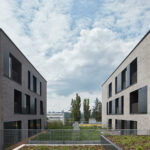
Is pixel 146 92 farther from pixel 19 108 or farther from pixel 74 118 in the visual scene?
pixel 74 118

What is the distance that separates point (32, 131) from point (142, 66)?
1142cm

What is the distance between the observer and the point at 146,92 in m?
14.8

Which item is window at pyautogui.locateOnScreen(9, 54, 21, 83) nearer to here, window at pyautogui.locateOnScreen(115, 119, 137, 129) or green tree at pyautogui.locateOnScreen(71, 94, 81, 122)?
window at pyautogui.locateOnScreen(115, 119, 137, 129)

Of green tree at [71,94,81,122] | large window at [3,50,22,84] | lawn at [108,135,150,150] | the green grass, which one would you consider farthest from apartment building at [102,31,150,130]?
green tree at [71,94,81,122]

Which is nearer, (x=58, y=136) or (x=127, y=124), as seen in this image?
(x=58, y=136)

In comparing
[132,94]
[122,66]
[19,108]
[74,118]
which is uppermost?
[122,66]

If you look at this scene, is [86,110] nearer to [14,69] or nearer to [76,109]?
[76,109]

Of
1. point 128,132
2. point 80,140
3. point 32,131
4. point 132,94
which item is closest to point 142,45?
point 132,94

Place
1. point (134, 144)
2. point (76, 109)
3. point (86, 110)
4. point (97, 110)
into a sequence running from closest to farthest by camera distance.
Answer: point (134, 144) → point (76, 109) → point (86, 110) → point (97, 110)

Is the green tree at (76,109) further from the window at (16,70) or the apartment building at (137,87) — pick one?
the window at (16,70)

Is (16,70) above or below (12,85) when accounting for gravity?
Result: above

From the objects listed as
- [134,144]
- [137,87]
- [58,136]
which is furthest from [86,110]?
[134,144]

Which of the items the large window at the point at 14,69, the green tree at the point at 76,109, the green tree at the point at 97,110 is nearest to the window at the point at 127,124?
the large window at the point at 14,69

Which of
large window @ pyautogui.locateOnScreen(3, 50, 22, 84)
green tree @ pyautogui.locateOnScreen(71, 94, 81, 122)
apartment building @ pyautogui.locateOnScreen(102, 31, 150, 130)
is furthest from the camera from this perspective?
green tree @ pyautogui.locateOnScreen(71, 94, 81, 122)
